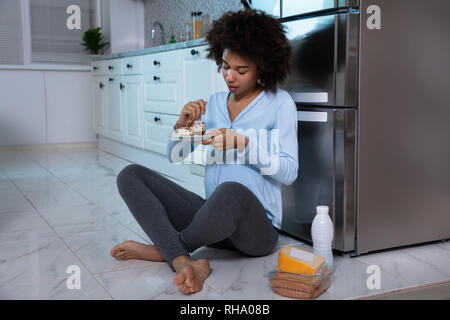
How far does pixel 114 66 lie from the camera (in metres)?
4.41

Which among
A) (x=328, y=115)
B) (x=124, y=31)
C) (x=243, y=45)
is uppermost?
(x=124, y=31)

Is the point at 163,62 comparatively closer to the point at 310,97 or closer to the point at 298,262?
the point at 310,97

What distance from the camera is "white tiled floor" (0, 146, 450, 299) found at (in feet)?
4.92

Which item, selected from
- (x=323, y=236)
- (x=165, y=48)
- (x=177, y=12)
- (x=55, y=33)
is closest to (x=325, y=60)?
(x=323, y=236)

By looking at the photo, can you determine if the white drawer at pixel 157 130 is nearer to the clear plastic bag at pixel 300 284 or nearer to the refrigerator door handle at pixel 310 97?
the refrigerator door handle at pixel 310 97

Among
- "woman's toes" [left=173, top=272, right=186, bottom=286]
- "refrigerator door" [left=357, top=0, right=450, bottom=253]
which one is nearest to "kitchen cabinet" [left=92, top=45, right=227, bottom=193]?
"refrigerator door" [left=357, top=0, right=450, bottom=253]

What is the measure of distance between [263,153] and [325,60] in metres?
0.47

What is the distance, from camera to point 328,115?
5.99ft

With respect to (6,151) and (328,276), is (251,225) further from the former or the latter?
(6,151)

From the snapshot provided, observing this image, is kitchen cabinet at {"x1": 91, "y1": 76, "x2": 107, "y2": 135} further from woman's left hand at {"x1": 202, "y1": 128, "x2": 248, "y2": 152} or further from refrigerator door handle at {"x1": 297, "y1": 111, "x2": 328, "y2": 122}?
woman's left hand at {"x1": 202, "y1": 128, "x2": 248, "y2": 152}

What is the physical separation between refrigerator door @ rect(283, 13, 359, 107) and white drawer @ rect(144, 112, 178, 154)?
1454 millimetres

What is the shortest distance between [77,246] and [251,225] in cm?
73

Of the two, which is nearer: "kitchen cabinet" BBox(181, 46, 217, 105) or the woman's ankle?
the woman's ankle
